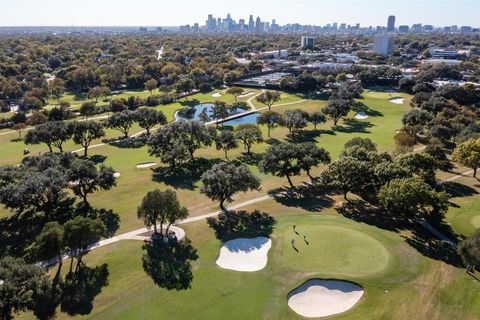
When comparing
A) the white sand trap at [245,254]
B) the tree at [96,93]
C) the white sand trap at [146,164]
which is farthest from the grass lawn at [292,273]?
the tree at [96,93]

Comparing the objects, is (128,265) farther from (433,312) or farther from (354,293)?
(433,312)

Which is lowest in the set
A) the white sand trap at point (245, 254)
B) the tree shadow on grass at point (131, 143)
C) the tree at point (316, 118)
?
the white sand trap at point (245, 254)

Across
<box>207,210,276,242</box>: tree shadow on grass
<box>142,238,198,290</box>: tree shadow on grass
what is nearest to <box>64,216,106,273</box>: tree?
<box>142,238,198,290</box>: tree shadow on grass

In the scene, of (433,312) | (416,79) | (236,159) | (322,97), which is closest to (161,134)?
(236,159)

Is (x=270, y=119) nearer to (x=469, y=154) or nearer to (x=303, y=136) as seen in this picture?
(x=303, y=136)

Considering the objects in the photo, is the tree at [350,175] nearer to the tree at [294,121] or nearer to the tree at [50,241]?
the tree at [294,121]

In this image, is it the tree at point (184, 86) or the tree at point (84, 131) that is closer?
the tree at point (84, 131)

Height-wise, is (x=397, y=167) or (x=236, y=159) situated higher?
(x=397, y=167)
